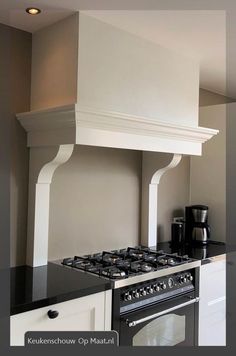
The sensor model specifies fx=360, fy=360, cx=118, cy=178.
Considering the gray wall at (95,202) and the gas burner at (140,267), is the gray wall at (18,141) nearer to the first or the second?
the gray wall at (95,202)

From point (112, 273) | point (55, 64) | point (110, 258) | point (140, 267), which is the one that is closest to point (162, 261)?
point (140, 267)

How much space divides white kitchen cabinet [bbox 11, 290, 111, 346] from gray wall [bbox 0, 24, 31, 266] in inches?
21.0

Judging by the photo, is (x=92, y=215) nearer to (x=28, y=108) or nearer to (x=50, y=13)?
(x=28, y=108)

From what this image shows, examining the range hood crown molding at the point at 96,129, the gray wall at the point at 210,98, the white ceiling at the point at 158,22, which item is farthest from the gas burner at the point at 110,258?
the gray wall at the point at 210,98

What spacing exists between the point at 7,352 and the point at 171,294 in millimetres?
950

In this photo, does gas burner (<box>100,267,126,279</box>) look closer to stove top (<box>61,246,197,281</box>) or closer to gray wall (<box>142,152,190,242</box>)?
stove top (<box>61,246,197,281</box>)

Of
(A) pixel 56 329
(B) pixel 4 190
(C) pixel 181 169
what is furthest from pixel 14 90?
(C) pixel 181 169

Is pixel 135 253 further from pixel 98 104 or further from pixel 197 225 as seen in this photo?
pixel 98 104

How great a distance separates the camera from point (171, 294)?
2021 millimetres

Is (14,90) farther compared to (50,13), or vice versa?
(14,90)

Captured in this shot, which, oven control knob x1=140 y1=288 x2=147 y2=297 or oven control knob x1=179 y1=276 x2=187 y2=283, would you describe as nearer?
oven control knob x1=140 y1=288 x2=147 y2=297

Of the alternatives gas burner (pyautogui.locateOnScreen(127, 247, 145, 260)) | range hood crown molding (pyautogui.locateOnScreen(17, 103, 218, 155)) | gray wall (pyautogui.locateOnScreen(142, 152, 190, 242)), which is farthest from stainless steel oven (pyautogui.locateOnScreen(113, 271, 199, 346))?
range hood crown molding (pyautogui.locateOnScreen(17, 103, 218, 155))

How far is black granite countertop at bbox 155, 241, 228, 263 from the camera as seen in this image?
241 centimetres

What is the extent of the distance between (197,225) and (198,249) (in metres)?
0.31
